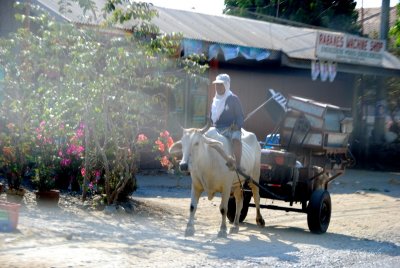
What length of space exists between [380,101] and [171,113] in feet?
31.4

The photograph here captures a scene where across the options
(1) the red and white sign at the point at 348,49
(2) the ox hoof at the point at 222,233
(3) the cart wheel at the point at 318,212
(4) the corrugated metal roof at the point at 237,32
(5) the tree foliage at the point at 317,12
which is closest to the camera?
Answer: (2) the ox hoof at the point at 222,233

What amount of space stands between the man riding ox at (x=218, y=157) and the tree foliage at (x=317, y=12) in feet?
75.9

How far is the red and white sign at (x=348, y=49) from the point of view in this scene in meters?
22.8

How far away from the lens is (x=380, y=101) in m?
27.4

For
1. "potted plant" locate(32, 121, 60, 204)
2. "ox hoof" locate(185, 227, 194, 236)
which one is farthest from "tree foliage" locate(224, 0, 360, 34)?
"ox hoof" locate(185, 227, 194, 236)

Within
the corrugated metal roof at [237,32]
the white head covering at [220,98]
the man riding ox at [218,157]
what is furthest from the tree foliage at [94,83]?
the corrugated metal roof at [237,32]

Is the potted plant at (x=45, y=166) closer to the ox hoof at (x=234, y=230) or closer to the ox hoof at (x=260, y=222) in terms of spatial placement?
the ox hoof at (x=234, y=230)

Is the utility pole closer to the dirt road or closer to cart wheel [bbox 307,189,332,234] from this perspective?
the dirt road

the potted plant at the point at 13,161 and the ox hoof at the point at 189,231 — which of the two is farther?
the potted plant at the point at 13,161

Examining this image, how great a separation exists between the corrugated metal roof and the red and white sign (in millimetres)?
533

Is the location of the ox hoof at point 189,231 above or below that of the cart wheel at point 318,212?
below

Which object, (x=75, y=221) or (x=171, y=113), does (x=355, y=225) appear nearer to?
(x=75, y=221)

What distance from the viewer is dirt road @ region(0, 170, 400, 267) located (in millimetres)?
9477

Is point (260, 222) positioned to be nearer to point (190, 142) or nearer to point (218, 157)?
point (218, 157)
